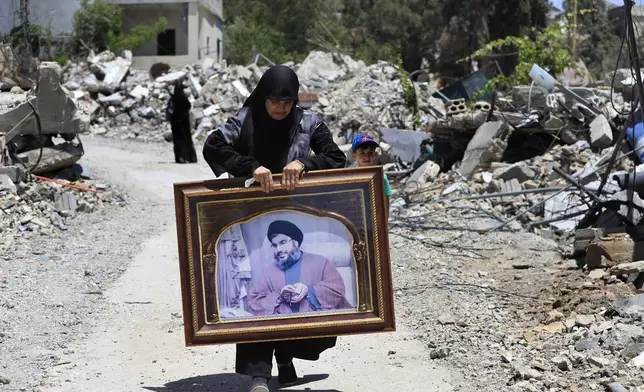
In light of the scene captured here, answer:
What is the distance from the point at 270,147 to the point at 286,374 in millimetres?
1215

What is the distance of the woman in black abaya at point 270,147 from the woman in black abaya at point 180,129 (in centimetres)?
1519

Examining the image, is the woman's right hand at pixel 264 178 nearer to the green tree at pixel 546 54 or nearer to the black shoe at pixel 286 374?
the black shoe at pixel 286 374

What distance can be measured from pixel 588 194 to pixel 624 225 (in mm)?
951

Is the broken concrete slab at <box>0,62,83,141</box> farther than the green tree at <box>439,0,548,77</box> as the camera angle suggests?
No

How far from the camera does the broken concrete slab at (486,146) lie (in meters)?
13.5

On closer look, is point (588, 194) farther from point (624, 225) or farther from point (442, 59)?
point (442, 59)

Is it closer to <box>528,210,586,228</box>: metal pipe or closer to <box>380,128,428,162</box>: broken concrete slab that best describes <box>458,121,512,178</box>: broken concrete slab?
<box>380,128,428,162</box>: broken concrete slab

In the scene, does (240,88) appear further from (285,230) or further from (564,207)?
(285,230)

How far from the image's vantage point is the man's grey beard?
4570 millimetres

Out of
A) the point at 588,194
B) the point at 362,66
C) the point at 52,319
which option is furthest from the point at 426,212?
the point at 362,66

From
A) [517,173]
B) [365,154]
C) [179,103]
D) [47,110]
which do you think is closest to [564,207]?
[517,173]

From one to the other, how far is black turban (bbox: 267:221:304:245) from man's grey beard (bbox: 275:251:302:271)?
0.20 ft

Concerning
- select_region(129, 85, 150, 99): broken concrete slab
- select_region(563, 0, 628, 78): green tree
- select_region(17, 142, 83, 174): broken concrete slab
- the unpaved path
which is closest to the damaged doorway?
select_region(129, 85, 150, 99): broken concrete slab

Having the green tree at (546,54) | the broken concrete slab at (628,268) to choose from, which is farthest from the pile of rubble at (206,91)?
the broken concrete slab at (628,268)
